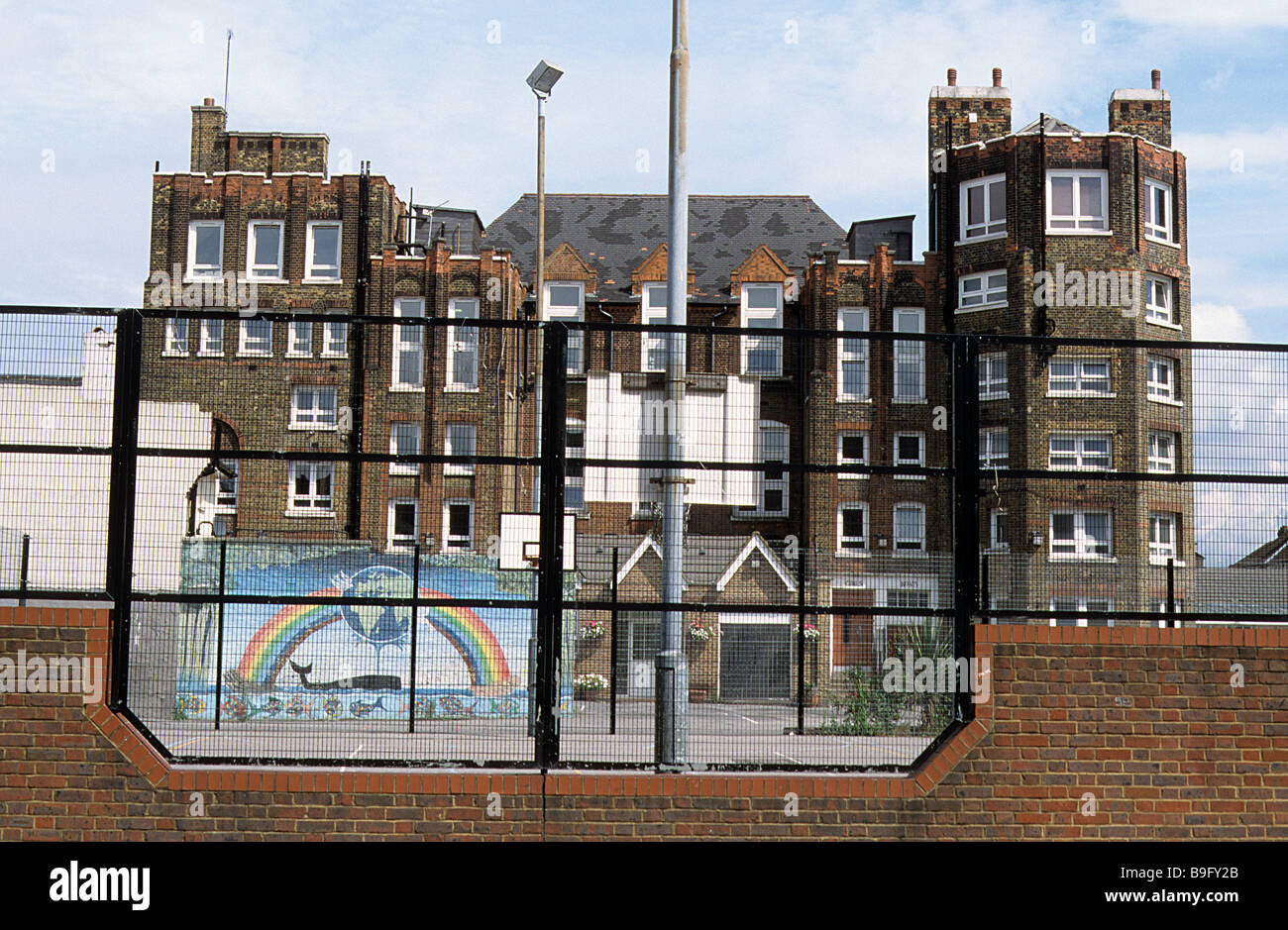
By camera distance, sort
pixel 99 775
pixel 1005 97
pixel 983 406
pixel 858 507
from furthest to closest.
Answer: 1. pixel 1005 97
2. pixel 983 406
3. pixel 858 507
4. pixel 99 775

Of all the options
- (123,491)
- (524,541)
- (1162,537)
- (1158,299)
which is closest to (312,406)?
(1158,299)

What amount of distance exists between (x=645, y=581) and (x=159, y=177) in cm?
4575

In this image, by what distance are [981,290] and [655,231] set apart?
16.8 m

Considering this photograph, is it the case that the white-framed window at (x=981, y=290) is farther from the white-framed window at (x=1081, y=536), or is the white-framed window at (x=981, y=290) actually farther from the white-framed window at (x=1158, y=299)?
the white-framed window at (x=1081, y=536)

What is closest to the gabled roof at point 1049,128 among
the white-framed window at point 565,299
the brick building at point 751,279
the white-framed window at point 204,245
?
the brick building at point 751,279

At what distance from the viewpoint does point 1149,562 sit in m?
9.66

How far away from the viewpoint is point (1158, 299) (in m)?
48.3

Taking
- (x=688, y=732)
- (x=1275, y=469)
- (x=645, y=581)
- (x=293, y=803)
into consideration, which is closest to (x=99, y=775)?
(x=293, y=803)

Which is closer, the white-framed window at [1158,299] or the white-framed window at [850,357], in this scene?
the white-framed window at [850,357]

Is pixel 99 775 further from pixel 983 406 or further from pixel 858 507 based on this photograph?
pixel 983 406

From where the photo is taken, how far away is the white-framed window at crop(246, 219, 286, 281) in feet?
167

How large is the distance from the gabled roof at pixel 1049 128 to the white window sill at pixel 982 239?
3873mm

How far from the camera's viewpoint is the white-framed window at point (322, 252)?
50.9m
